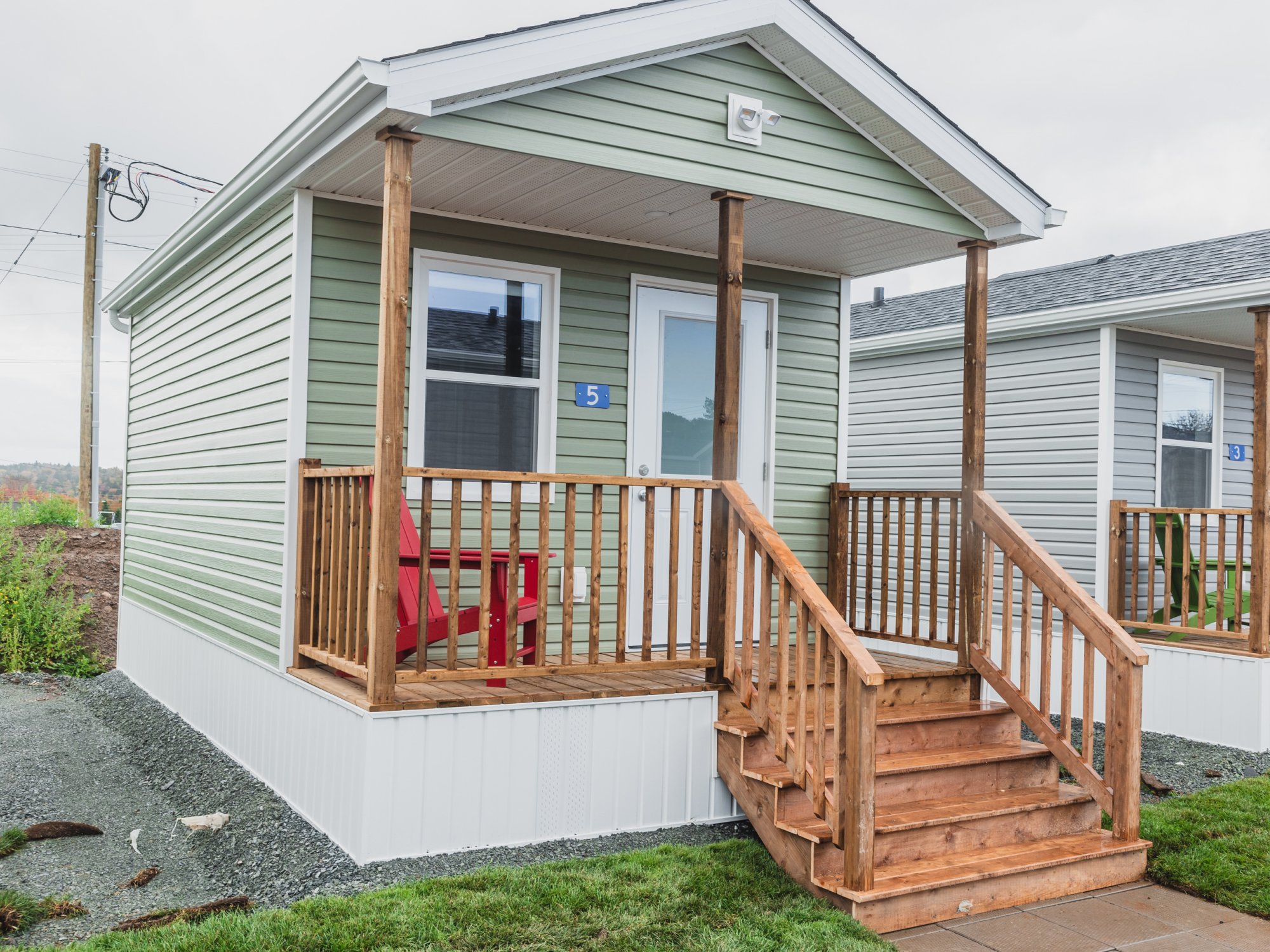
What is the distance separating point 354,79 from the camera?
153 inches

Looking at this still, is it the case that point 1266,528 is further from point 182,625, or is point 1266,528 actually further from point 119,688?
point 119,688

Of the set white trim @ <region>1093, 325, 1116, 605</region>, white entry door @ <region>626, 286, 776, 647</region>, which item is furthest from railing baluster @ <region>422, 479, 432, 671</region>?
white trim @ <region>1093, 325, 1116, 605</region>

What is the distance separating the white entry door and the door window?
4.15 metres

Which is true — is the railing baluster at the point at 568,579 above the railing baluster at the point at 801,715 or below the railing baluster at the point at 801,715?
above

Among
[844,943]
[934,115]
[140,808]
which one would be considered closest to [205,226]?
[140,808]

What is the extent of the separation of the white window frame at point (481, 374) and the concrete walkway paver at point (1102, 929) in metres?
2.86

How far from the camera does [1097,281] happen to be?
8.70 m

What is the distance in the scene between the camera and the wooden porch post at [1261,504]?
682 centimetres

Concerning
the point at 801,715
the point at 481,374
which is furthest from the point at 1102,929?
the point at 481,374

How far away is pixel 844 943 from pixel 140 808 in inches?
144

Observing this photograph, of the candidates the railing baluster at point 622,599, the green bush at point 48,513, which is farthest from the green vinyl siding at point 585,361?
the green bush at point 48,513

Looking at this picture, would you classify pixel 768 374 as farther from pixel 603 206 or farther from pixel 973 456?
pixel 603 206

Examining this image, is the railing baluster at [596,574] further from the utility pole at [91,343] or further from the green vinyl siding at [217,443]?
the utility pole at [91,343]

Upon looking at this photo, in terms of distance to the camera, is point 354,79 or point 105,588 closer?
point 354,79
